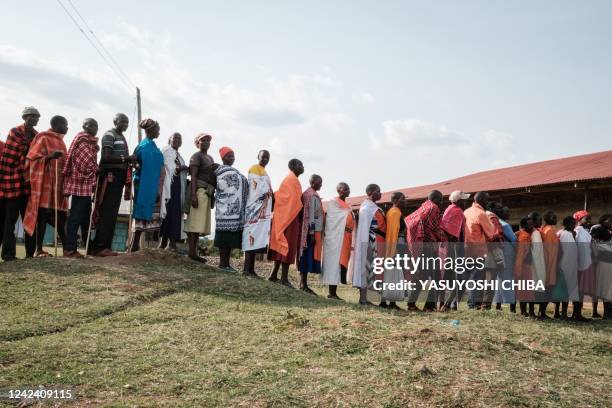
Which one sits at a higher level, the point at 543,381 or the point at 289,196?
the point at 289,196

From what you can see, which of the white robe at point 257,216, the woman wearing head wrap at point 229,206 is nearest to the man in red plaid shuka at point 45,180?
the woman wearing head wrap at point 229,206

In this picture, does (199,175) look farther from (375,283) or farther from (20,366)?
(20,366)

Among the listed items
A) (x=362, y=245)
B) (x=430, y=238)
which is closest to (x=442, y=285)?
(x=430, y=238)

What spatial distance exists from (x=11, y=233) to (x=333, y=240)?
4709mm

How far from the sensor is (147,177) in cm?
868

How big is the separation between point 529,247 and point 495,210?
2.55 ft

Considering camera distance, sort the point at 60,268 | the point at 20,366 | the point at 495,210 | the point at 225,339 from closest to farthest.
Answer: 1. the point at 20,366
2. the point at 225,339
3. the point at 60,268
4. the point at 495,210

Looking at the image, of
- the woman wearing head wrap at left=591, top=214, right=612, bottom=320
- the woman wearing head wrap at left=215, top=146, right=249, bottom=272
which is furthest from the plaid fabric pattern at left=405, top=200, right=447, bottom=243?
the woman wearing head wrap at left=591, top=214, right=612, bottom=320

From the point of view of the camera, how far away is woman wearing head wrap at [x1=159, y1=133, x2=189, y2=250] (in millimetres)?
9055

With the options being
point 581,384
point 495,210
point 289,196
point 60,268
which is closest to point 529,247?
point 495,210

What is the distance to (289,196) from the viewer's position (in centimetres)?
875

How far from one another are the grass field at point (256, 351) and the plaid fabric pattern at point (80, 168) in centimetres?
135

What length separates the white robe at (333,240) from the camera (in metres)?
8.95

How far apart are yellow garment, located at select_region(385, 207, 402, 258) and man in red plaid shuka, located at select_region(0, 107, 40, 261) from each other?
203 inches
